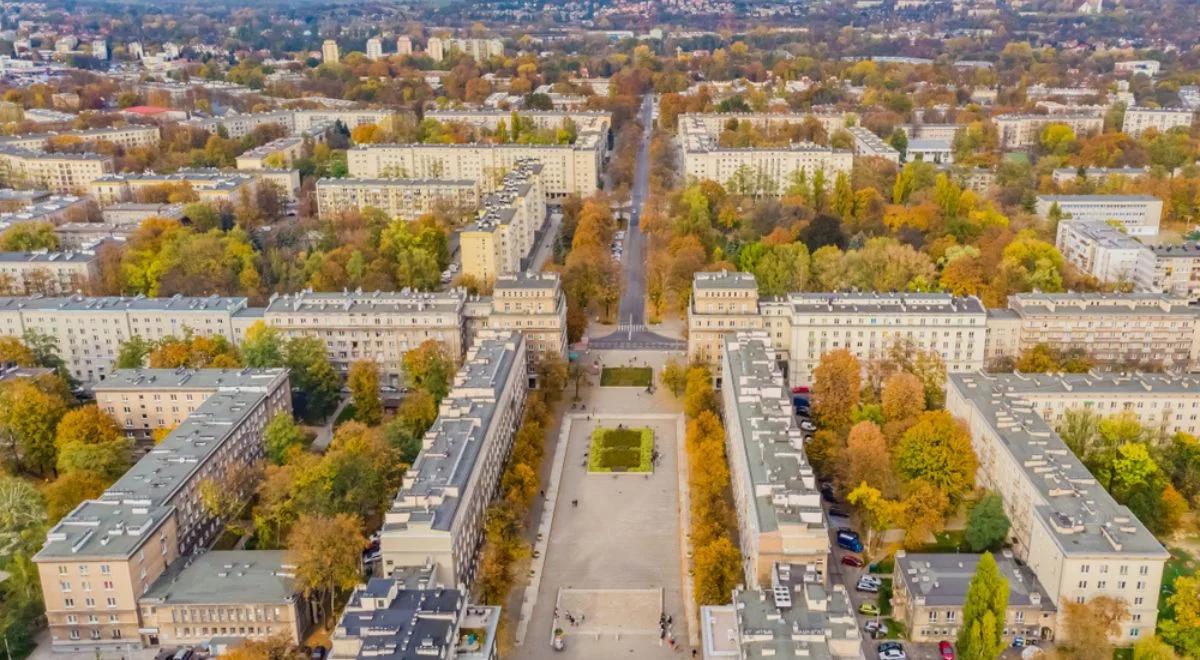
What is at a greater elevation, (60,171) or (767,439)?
(60,171)

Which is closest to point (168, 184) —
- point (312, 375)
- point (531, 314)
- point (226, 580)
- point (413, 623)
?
point (312, 375)

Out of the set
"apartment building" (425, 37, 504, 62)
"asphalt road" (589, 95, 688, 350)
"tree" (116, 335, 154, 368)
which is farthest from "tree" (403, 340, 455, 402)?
"apartment building" (425, 37, 504, 62)

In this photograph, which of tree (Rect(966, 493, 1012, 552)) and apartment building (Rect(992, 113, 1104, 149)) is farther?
apartment building (Rect(992, 113, 1104, 149))

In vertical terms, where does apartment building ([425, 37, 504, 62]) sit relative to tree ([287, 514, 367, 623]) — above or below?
above

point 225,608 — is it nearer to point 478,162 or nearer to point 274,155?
point 478,162

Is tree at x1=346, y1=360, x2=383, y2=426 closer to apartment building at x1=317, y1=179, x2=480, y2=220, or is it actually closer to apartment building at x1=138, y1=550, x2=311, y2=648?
apartment building at x1=138, y1=550, x2=311, y2=648

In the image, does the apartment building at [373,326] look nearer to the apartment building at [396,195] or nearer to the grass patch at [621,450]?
the grass patch at [621,450]

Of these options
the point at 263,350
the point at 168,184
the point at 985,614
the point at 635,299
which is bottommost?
the point at 635,299
